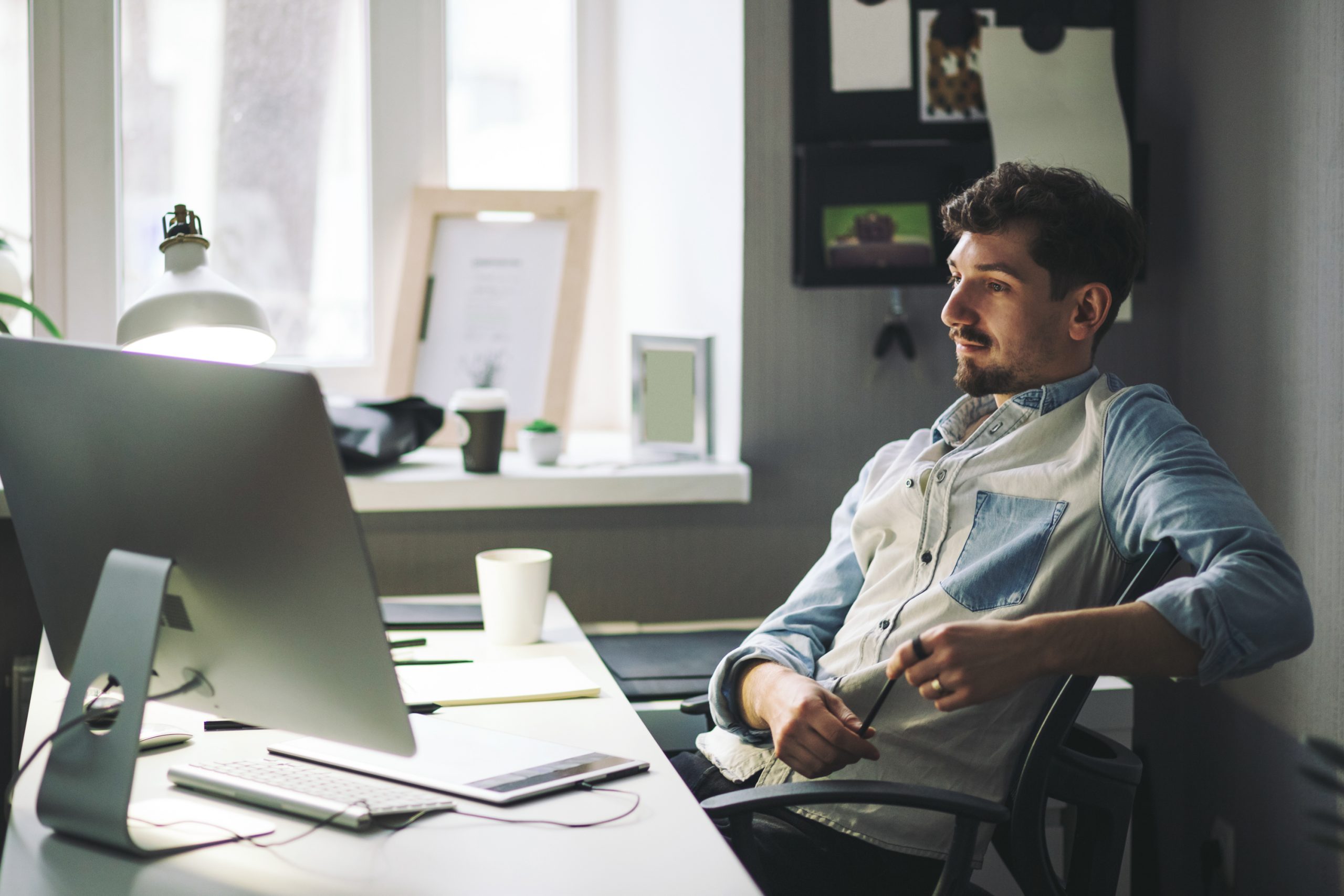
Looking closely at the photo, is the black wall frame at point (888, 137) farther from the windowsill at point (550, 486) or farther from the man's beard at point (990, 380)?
the man's beard at point (990, 380)

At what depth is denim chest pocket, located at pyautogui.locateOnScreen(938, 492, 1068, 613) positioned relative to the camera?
1.33 m

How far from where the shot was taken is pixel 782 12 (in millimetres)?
2012

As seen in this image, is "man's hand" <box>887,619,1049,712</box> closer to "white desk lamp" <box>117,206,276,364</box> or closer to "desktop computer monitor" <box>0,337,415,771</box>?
"desktop computer monitor" <box>0,337,415,771</box>

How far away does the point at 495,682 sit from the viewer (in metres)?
1.43

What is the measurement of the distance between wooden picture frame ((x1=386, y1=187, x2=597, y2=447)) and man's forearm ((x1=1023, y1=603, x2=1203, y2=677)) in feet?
4.42

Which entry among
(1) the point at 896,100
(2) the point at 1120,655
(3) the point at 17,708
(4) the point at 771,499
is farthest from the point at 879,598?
(3) the point at 17,708

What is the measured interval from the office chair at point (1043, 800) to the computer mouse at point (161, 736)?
521 mm

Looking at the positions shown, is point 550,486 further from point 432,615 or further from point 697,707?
point 697,707

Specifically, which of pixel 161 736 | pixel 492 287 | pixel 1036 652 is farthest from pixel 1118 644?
pixel 492 287

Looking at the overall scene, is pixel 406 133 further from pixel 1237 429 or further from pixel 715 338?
pixel 1237 429

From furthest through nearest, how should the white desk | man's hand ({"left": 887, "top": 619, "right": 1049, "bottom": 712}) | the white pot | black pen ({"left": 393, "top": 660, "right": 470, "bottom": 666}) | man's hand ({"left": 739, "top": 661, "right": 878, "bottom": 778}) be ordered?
the white pot, black pen ({"left": 393, "top": 660, "right": 470, "bottom": 666}), man's hand ({"left": 739, "top": 661, "right": 878, "bottom": 778}), man's hand ({"left": 887, "top": 619, "right": 1049, "bottom": 712}), the white desk

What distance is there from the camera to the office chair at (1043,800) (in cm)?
109

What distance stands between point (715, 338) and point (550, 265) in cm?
42

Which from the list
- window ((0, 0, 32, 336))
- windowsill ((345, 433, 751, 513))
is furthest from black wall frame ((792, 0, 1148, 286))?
window ((0, 0, 32, 336))
